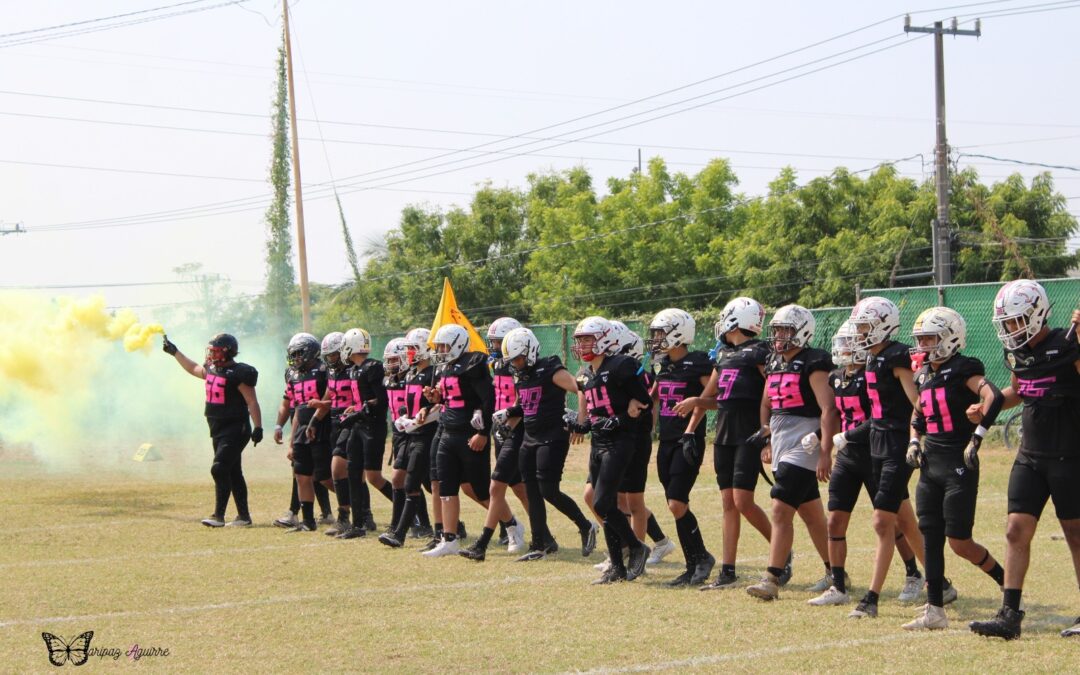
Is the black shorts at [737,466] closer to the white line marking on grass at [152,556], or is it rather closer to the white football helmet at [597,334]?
the white football helmet at [597,334]

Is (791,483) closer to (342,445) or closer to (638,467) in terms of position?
(638,467)

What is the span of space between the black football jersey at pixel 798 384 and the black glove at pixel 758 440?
0.70ft

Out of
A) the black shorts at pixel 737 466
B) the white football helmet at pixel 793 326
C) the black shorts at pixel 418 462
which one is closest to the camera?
the white football helmet at pixel 793 326

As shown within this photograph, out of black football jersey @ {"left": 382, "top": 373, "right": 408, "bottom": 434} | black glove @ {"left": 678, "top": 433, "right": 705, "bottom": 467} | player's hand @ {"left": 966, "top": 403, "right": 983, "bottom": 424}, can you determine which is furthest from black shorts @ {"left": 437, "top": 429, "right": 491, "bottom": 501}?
player's hand @ {"left": 966, "top": 403, "right": 983, "bottom": 424}

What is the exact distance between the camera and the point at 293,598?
8.88m

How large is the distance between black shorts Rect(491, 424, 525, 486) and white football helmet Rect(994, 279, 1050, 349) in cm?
481

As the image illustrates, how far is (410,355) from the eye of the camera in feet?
40.2

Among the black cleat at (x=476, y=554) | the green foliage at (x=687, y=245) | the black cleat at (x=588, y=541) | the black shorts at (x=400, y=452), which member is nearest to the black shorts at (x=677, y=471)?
the black cleat at (x=588, y=541)

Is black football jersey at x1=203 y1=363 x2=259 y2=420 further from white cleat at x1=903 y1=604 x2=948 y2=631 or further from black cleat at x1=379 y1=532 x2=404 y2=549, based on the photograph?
white cleat at x1=903 y1=604 x2=948 y2=631

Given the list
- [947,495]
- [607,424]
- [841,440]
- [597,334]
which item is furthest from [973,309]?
[947,495]

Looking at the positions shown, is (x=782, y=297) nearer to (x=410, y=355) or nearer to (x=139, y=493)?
(x=139, y=493)

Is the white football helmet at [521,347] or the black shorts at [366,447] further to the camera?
the black shorts at [366,447]

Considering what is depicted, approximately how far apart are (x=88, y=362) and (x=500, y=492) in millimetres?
10285

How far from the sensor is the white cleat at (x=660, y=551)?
1062 centimetres
